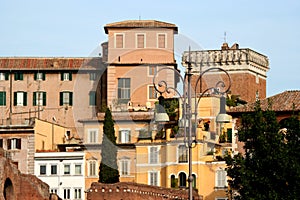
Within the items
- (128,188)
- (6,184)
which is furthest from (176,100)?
(6,184)

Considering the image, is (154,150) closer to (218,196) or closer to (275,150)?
(218,196)

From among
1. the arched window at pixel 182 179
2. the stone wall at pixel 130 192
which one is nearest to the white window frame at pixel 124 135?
the arched window at pixel 182 179

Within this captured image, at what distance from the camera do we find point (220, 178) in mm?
69188

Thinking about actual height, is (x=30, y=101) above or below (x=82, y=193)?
above

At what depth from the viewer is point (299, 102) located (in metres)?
64.1

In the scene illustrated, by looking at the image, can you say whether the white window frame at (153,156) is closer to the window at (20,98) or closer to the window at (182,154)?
the window at (182,154)

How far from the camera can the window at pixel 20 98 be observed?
280 ft

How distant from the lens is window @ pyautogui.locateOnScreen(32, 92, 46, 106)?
8562 centimetres

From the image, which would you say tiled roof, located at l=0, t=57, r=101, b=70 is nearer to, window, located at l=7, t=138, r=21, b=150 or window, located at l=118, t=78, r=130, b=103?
window, located at l=118, t=78, r=130, b=103

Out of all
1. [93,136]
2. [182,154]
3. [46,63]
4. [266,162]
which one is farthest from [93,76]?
[266,162]

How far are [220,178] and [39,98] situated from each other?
2045cm

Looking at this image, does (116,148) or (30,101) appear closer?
(116,148)

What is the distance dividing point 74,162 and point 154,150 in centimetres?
503

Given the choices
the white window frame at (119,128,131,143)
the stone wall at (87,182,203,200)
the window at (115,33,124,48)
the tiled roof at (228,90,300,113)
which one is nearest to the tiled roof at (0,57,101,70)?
the window at (115,33,124,48)
